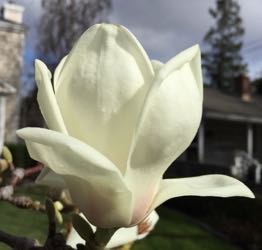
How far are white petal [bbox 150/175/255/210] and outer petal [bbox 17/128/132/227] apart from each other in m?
0.05

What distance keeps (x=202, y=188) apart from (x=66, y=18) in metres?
23.1

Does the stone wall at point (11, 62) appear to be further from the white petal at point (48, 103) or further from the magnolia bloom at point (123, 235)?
the white petal at point (48, 103)

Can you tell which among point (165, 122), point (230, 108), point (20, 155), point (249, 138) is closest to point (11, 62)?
point (20, 155)

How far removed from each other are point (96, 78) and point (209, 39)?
42926 mm

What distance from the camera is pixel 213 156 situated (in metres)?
19.3

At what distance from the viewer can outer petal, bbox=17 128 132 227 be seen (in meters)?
0.51

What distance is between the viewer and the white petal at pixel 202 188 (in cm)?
59

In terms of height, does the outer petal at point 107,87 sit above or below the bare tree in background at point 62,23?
above

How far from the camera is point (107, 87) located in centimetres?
56

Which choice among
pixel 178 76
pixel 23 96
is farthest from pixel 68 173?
pixel 23 96

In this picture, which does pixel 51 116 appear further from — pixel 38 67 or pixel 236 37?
pixel 236 37

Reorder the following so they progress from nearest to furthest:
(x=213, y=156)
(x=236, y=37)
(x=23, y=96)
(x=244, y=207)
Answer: (x=244, y=207) → (x=213, y=156) → (x=23, y=96) → (x=236, y=37)

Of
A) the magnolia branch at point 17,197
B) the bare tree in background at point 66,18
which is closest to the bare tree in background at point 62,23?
the bare tree in background at point 66,18

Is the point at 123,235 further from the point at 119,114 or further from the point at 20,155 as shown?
the point at 20,155
